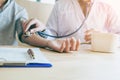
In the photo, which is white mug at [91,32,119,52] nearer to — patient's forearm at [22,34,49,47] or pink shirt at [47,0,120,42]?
patient's forearm at [22,34,49,47]

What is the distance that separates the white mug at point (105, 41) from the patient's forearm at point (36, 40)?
22 centimetres

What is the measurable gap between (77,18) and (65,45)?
68 centimetres

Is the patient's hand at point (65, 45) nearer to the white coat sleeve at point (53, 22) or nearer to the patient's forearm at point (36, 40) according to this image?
the patient's forearm at point (36, 40)

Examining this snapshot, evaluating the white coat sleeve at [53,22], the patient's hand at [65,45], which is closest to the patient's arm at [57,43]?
the patient's hand at [65,45]

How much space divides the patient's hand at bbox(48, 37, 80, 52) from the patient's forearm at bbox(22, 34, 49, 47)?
36 mm

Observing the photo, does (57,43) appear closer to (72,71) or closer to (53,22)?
(72,71)

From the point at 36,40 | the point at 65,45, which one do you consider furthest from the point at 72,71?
the point at 36,40

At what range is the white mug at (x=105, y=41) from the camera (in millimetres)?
964

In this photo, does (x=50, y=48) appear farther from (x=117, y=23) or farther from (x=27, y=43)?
(x=117, y=23)

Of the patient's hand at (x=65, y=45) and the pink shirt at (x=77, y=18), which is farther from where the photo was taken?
the pink shirt at (x=77, y=18)

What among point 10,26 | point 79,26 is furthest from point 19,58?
point 79,26

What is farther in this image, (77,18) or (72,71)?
(77,18)

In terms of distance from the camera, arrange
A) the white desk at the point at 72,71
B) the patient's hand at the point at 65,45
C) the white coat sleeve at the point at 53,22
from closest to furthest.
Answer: the white desk at the point at 72,71, the patient's hand at the point at 65,45, the white coat sleeve at the point at 53,22

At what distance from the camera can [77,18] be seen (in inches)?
61.2
